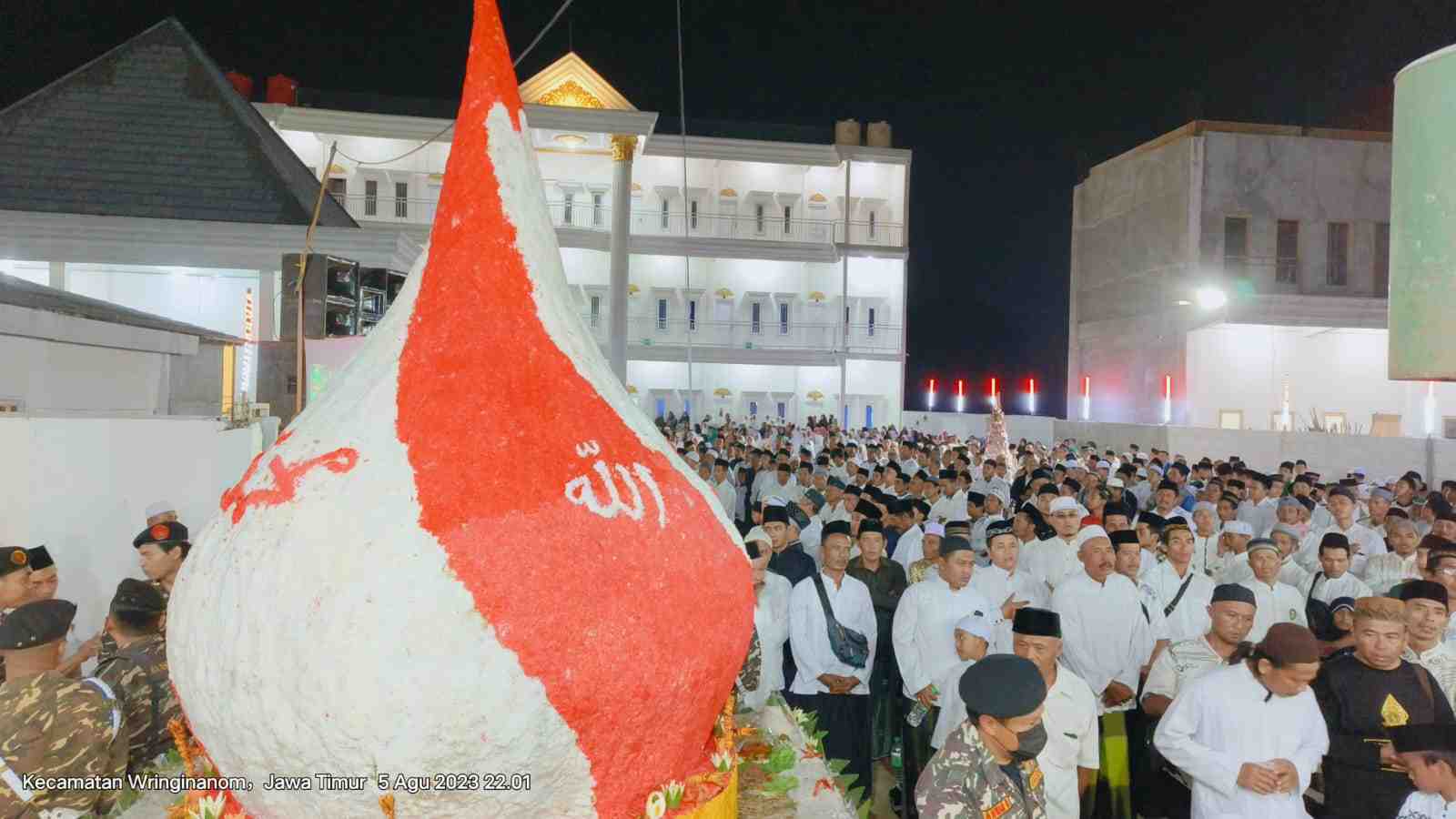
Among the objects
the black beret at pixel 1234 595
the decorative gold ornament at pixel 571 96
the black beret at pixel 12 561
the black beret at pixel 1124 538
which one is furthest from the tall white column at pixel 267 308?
the decorative gold ornament at pixel 571 96

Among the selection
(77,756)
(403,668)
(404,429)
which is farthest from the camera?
(77,756)

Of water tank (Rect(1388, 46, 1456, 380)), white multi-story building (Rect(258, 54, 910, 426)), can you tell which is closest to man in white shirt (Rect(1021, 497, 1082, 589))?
water tank (Rect(1388, 46, 1456, 380))

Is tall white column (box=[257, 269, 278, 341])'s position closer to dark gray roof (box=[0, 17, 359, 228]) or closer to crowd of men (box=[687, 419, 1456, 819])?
dark gray roof (box=[0, 17, 359, 228])

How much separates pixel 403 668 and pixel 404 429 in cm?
64

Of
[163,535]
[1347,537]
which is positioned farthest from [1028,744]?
[1347,537]

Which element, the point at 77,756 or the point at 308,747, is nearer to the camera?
the point at 308,747

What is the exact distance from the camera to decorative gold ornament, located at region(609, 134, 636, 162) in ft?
96.2

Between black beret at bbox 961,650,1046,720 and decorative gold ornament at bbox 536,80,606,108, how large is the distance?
2960 centimetres

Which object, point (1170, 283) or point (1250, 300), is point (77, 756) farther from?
point (1170, 283)

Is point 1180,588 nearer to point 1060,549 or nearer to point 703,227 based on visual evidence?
point 1060,549

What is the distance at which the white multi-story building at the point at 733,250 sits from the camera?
31.9 metres

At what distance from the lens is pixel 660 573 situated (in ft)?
8.83

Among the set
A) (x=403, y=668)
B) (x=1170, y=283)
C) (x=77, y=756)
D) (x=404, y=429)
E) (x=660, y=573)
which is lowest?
(x=77, y=756)

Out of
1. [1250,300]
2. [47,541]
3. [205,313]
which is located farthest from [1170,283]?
[47,541]
